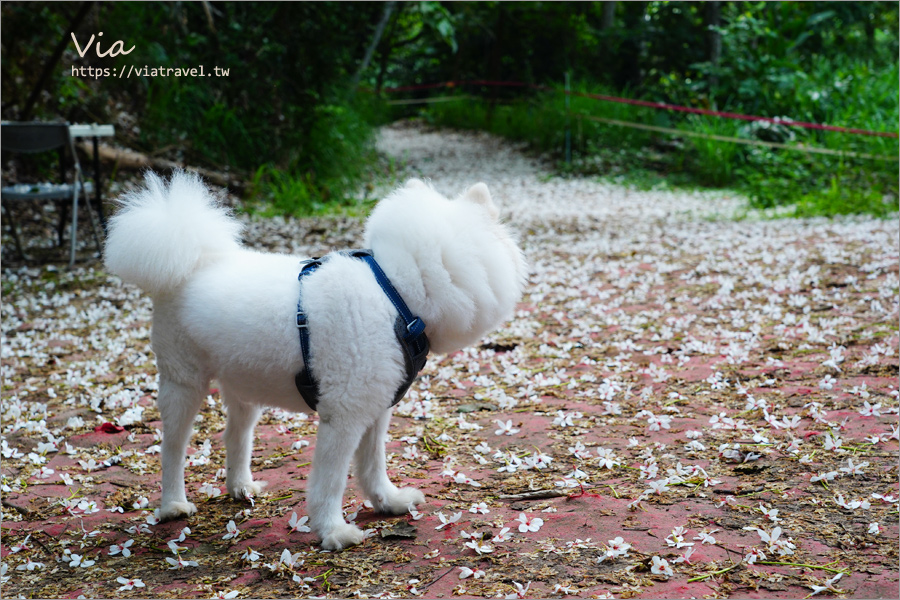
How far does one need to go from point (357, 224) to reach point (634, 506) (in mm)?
6558

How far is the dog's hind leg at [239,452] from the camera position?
2.87 metres

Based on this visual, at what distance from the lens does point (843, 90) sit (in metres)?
11.7

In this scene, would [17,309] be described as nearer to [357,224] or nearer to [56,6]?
[357,224]

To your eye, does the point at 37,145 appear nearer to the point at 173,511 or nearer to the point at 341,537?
the point at 173,511

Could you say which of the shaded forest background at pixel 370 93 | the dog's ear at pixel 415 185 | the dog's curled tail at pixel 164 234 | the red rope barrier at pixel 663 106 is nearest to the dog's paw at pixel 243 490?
the dog's curled tail at pixel 164 234

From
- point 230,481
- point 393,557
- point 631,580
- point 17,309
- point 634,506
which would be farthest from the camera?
point 17,309

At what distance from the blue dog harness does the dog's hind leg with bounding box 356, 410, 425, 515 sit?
0.21m

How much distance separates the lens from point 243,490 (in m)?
2.91

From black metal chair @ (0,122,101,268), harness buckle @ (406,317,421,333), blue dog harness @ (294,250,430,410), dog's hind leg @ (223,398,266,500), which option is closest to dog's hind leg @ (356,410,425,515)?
blue dog harness @ (294,250,430,410)

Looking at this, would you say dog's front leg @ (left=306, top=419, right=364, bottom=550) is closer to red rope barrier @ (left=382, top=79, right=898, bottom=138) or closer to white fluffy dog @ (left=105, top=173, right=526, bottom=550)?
white fluffy dog @ (left=105, top=173, right=526, bottom=550)

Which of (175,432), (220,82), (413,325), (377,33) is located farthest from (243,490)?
(377,33)

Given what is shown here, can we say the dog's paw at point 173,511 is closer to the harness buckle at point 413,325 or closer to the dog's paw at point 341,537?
the dog's paw at point 341,537

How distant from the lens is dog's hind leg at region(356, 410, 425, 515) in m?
2.67

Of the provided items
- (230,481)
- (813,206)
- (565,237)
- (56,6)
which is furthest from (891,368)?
(56,6)
